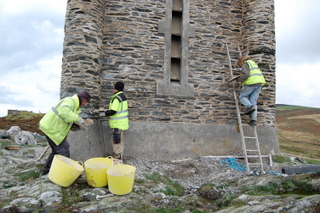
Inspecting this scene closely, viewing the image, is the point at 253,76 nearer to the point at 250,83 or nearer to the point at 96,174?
the point at 250,83

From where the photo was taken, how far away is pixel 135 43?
7242 mm

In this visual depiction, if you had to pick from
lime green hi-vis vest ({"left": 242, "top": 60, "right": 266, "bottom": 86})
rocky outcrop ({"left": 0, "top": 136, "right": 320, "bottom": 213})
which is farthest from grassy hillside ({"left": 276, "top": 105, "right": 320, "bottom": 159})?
rocky outcrop ({"left": 0, "top": 136, "right": 320, "bottom": 213})

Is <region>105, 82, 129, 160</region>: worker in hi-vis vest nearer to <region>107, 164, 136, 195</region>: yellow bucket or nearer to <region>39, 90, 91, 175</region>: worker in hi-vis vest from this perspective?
<region>39, 90, 91, 175</region>: worker in hi-vis vest

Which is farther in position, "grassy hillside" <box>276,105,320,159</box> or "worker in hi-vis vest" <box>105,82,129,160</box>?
"grassy hillside" <box>276,105,320,159</box>

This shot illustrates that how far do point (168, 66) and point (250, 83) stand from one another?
Result: 2.20 m

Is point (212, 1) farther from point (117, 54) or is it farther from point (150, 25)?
point (117, 54)

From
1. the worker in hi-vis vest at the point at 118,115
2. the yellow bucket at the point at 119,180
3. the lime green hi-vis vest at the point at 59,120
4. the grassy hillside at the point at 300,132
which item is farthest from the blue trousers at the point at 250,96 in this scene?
the grassy hillside at the point at 300,132

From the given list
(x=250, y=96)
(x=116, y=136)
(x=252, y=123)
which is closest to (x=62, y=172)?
(x=116, y=136)

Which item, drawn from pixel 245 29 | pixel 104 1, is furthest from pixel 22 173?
pixel 245 29

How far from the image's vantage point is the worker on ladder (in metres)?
6.74

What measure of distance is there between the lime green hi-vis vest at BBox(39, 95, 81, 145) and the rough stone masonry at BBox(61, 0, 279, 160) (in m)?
1.56

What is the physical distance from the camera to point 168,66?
24.3 ft

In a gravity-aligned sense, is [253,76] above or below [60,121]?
above

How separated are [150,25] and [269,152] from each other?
486 centimetres
